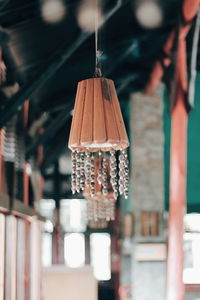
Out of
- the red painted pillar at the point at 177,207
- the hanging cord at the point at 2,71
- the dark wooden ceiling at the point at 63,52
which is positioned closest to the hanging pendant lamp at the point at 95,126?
the dark wooden ceiling at the point at 63,52

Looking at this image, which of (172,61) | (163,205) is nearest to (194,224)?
(163,205)

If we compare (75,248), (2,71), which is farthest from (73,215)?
(2,71)

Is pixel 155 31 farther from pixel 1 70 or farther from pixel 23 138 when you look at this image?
pixel 1 70

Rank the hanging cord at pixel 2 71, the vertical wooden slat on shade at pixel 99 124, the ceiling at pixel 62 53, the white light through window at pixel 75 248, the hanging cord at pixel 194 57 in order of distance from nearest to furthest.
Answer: the vertical wooden slat on shade at pixel 99 124 → the ceiling at pixel 62 53 → the hanging cord at pixel 2 71 → the hanging cord at pixel 194 57 → the white light through window at pixel 75 248

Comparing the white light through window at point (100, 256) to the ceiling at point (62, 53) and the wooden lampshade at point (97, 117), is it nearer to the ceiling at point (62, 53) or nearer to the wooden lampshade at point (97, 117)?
the ceiling at point (62, 53)

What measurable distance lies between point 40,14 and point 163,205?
18.1 feet

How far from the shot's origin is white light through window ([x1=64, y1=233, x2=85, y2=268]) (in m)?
15.6

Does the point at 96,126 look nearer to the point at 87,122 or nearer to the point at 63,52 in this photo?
the point at 87,122

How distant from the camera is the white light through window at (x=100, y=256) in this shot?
1570 centimetres

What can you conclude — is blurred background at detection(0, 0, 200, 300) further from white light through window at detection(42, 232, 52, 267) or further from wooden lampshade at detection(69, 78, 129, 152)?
white light through window at detection(42, 232, 52, 267)

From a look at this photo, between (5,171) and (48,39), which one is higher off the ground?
(48,39)

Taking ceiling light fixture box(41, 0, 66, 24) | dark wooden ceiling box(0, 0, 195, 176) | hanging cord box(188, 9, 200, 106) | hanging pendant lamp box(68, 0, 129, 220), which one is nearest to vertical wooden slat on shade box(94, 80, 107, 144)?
hanging pendant lamp box(68, 0, 129, 220)

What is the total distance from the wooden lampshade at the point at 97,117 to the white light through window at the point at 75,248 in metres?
12.8

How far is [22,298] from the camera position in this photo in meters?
7.74
